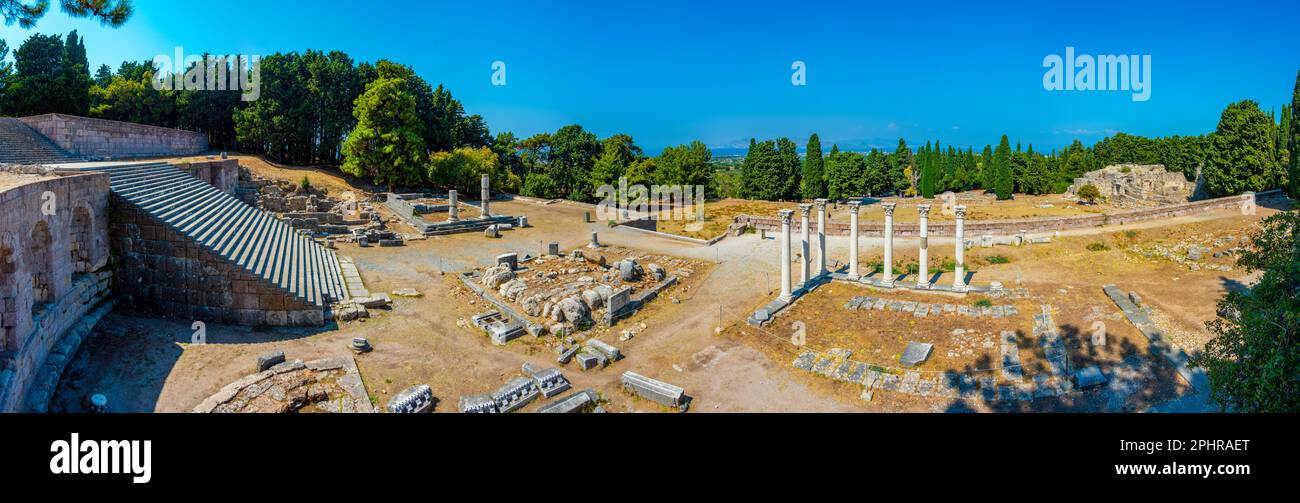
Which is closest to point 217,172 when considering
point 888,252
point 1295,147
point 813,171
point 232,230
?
point 232,230

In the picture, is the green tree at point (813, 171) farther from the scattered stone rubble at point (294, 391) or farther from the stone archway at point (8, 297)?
the stone archway at point (8, 297)

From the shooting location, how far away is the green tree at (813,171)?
178ft

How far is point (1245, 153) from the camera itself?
37.4 metres

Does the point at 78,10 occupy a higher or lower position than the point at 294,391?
higher

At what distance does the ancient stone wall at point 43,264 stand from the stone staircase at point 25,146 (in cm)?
1994

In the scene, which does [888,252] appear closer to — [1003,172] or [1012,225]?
[1012,225]

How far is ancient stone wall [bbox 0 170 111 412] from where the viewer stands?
10023mm

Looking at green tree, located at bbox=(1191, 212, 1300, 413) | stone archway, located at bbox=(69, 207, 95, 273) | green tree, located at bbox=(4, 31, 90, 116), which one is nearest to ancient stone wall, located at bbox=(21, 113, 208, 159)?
green tree, located at bbox=(4, 31, 90, 116)

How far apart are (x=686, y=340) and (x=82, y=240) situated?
14036mm

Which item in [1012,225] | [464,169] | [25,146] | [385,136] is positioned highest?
[385,136]

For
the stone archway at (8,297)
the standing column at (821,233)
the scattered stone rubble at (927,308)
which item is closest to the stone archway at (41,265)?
the stone archway at (8,297)

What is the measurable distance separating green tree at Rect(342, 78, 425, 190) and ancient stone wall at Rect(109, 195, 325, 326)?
26.8 m

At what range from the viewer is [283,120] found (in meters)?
44.4
